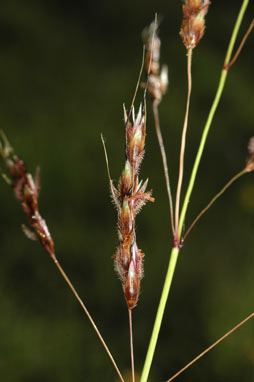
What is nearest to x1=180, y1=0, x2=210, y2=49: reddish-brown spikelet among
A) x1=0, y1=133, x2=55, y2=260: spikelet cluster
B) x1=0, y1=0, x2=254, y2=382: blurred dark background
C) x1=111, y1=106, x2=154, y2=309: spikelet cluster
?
x1=111, y1=106, x2=154, y2=309: spikelet cluster

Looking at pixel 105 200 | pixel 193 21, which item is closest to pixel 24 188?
pixel 193 21

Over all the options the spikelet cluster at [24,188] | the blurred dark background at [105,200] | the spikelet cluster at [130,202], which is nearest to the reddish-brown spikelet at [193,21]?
the spikelet cluster at [130,202]

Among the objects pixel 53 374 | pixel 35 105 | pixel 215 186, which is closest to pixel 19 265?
pixel 53 374

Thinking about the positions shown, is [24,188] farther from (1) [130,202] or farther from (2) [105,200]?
(2) [105,200]

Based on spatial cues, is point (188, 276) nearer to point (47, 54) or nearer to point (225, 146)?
point (225, 146)

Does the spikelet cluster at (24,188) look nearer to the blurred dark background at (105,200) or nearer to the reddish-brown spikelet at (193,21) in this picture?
the reddish-brown spikelet at (193,21)

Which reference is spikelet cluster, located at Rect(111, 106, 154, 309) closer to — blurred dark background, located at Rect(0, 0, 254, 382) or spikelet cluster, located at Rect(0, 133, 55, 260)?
spikelet cluster, located at Rect(0, 133, 55, 260)
